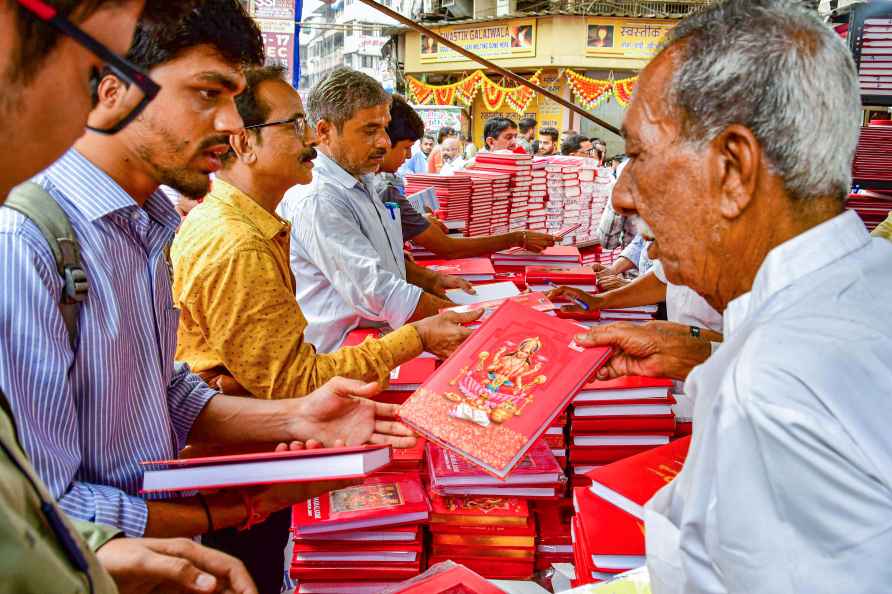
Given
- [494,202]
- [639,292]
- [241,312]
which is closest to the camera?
[241,312]

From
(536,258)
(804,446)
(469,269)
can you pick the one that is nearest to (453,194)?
(536,258)

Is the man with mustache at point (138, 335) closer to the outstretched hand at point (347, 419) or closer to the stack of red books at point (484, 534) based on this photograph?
the outstretched hand at point (347, 419)

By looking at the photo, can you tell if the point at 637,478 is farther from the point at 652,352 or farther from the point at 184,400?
the point at 184,400

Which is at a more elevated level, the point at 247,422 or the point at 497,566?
the point at 247,422

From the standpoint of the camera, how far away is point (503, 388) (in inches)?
67.5

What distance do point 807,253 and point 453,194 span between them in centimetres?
439

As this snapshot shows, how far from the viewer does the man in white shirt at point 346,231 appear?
2.93 m

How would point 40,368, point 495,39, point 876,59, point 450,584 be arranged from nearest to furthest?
point 40,368 → point 450,584 → point 876,59 → point 495,39

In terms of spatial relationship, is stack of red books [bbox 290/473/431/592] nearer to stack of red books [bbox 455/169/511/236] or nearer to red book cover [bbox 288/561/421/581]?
red book cover [bbox 288/561/421/581]

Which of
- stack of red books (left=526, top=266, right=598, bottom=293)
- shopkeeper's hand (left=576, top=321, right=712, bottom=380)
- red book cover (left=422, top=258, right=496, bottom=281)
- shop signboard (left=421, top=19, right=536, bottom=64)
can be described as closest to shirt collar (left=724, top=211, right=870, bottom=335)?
shopkeeper's hand (left=576, top=321, right=712, bottom=380)

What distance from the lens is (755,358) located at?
914 mm

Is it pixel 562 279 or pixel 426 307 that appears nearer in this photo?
pixel 426 307

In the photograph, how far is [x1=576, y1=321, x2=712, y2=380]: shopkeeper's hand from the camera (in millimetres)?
1967

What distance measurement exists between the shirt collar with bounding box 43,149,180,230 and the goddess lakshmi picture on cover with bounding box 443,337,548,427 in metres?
0.88
